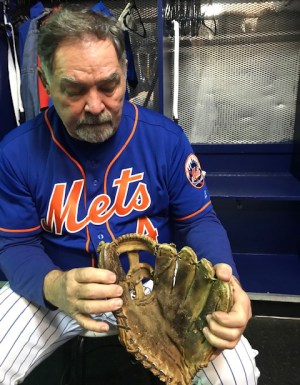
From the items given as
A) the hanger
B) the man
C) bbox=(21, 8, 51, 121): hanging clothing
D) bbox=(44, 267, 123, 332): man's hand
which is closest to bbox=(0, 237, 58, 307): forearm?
the man

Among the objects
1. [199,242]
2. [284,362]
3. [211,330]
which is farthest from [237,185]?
[211,330]

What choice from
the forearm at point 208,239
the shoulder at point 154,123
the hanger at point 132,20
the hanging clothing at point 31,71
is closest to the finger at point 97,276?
the forearm at point 208,239

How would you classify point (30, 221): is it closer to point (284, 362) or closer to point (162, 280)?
point (162, 280)

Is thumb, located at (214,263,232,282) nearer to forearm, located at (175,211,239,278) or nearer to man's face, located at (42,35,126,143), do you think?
forearm, located at (175,211,239,278)

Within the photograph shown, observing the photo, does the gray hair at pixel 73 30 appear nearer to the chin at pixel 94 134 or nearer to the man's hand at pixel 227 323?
the chin at pixel 94 134

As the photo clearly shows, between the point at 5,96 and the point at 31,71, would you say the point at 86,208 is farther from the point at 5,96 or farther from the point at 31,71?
the point at 5,96

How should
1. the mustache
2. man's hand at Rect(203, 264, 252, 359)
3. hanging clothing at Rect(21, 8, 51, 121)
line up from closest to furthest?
1. man's hand at Rect(203, 264, 252, 359)
2. the mustache
3. hanging clothing at Rect(21, 8, 51, 121)
